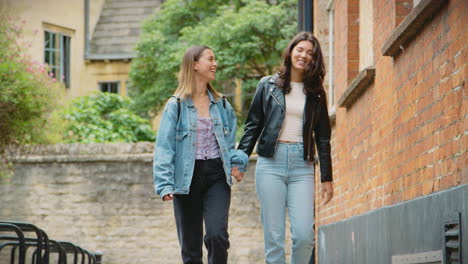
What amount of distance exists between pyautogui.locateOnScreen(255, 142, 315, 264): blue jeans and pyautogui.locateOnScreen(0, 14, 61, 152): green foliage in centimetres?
1064

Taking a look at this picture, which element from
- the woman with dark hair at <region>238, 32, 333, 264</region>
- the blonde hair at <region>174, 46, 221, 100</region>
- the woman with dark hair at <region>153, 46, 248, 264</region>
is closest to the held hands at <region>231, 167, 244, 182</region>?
the woman with dark hair at <region>153, 46, 248, 264</region>

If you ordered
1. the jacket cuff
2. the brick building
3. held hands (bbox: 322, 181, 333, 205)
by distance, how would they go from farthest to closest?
held hands (bbox: 322, 181, 333, 205)
the jacket cuff
the brick building

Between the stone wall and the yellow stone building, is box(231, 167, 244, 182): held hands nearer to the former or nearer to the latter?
the stone wall

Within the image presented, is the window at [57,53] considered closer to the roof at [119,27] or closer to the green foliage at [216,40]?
the roof at [119,27]

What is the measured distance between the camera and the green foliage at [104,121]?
2369 cm

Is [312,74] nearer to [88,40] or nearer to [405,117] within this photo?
[405,117]

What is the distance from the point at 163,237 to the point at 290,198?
12439 mm

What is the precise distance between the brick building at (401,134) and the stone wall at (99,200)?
883cm

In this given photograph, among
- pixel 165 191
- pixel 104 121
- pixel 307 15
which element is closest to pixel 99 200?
pixel 104 121

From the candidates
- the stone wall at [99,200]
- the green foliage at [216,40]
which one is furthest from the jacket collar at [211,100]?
the green foliage at [216,40]

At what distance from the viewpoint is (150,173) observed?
1822 centimetres

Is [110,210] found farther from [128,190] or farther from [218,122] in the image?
[218,122]

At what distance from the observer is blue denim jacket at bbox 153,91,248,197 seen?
18.9 ft

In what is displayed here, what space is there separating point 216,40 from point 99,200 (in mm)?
9422
